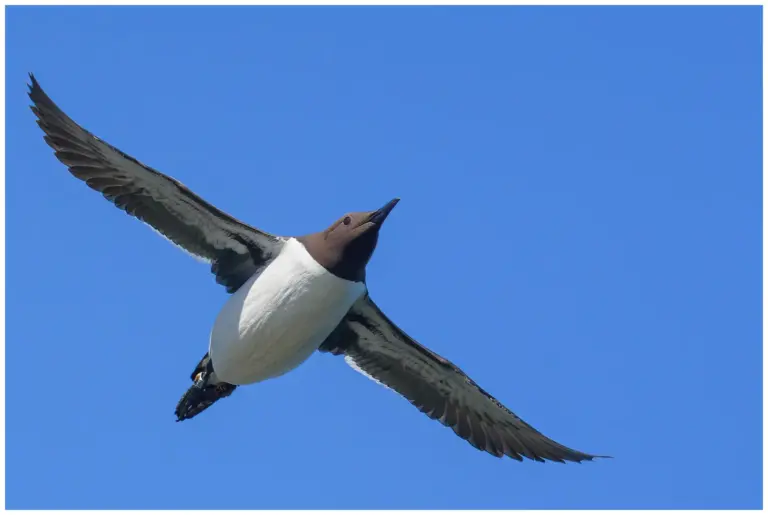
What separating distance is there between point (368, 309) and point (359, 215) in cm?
187

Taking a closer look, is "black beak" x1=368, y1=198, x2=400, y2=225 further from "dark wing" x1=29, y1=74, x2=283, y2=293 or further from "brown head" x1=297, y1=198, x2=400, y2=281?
"dark wing" x1=29, y1=74, x2=283, y2=293

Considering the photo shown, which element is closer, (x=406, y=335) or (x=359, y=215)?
(x=359, y=215)

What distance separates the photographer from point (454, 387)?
23.7 m

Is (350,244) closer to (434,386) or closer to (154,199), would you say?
(154,199)

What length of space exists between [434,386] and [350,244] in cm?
333

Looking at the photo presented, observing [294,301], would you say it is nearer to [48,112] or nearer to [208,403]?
[208,403]

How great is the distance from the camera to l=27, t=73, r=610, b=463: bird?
21766mm

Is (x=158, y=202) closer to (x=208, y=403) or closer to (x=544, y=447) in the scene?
(x=208, y=403)

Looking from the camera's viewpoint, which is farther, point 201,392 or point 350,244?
point 201,392

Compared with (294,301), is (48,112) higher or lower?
higher

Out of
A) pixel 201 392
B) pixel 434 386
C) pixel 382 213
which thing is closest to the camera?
pixel 382 213

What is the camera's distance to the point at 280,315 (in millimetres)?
21719

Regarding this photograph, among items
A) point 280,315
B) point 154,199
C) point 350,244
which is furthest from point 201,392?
point 350,244

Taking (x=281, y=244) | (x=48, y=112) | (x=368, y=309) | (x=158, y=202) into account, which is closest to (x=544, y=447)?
(x=368, y=309)
